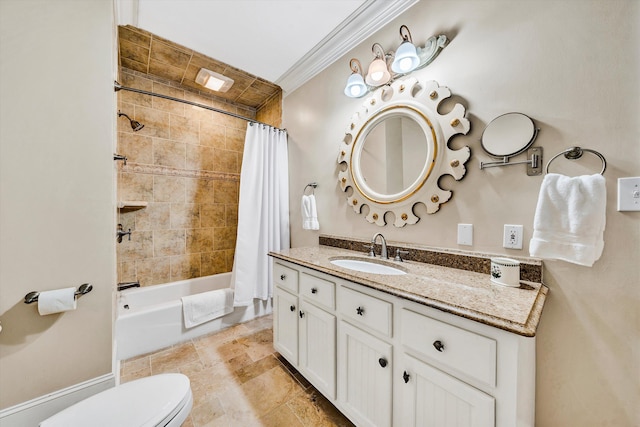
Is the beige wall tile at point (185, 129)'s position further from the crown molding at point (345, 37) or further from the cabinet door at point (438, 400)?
the cabinet door at point (438, 400)

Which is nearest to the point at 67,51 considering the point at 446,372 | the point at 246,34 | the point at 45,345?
the point at 246,34

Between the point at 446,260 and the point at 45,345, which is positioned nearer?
the point at 45,345

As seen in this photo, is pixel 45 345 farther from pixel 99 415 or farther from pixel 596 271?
pixel 596 271

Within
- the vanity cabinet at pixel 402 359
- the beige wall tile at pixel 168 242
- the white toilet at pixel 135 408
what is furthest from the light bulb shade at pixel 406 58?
the beige wall tile at pixel 168 242

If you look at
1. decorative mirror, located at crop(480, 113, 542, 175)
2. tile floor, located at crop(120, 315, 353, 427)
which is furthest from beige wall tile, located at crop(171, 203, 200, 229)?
decorative mirror, located at crop(480, 113, 542, 175)

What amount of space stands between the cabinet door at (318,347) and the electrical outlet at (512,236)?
96 cm

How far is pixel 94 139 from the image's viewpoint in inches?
47.6

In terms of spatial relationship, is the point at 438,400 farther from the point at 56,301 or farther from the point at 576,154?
the point at 56,301

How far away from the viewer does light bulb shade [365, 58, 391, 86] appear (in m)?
1.53

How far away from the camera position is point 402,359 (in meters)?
0.94

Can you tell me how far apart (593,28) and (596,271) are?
0.97 m

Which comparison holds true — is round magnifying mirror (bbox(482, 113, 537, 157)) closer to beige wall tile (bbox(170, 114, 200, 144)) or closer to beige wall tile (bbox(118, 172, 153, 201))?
beige wall tile (bbox(170, 114, 200, 144))

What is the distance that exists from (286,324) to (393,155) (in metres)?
1.43

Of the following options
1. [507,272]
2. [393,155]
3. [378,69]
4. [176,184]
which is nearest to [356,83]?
[378,69]
